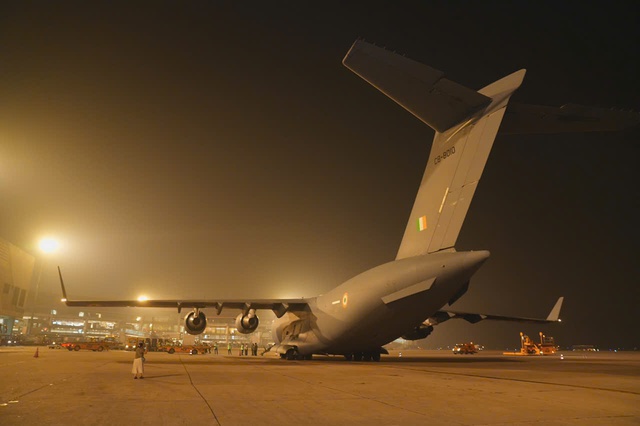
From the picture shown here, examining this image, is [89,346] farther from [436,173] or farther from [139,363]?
[436,173]

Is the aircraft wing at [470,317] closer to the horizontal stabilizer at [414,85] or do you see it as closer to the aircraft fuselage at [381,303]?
the aircraft fuselage at [381,303]

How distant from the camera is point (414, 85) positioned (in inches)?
468

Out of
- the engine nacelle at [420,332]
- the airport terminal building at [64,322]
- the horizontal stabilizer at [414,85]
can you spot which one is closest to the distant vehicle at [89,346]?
the airport terminal building at [64,322]

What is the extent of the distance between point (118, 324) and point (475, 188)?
304ft

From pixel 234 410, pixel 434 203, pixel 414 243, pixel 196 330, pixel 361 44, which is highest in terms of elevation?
pixel 361 44

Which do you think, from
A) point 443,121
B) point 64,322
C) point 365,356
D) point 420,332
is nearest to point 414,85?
point 443,121

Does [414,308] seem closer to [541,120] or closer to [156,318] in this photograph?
[541,120]

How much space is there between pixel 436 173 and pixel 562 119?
11.5 feet

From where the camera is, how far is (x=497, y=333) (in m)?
89.2

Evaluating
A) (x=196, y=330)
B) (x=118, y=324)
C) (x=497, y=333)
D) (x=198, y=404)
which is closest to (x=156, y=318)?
(x=118, y=324)

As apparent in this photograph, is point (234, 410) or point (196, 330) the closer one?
point (234, 410)

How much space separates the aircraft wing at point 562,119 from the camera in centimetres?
1130

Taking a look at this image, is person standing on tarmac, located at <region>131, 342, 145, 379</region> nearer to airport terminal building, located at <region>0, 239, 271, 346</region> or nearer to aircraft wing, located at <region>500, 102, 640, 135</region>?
aircraft wing, located at <region>500, 102, 640, 135</region>

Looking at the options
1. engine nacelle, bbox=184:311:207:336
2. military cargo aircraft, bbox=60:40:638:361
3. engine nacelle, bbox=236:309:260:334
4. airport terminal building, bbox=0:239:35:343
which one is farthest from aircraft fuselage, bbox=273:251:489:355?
airport terminal building, bbox=0:239:35:343
